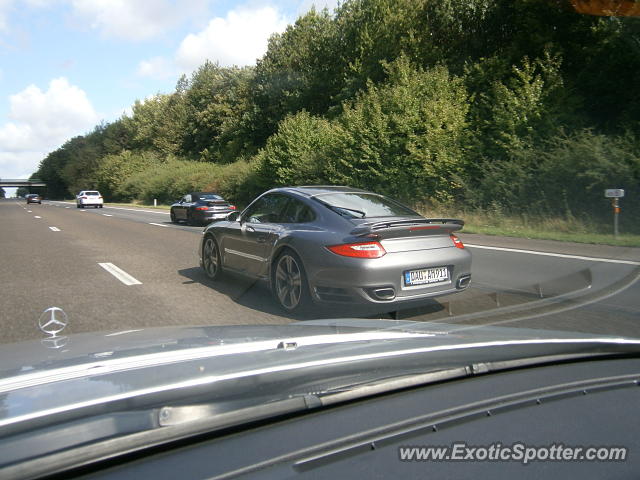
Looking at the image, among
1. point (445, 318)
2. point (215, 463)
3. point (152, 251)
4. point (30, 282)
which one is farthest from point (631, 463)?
point (152, 251)

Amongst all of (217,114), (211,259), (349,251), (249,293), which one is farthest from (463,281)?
(217,114)

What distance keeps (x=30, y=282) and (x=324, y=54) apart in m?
40.2

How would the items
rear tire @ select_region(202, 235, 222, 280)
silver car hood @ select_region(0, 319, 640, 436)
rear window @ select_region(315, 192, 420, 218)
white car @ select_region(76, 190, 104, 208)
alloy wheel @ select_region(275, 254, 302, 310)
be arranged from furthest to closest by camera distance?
white car @ select_region(76, 190, 104, 208), rear tire @ select_region(202, 235, 222, 280), rear window @ select_region(315, 192, 420, 218), alloy wheel @ select_region(275, 254, 302, 310), silver car hood @ select_region(0, 319, 640, 436)

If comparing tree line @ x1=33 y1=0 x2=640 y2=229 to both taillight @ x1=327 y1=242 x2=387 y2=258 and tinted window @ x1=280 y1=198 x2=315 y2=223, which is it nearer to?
tinted window @ x1=280 y1=198 x2=315 y2=223

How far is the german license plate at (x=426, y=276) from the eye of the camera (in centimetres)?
526

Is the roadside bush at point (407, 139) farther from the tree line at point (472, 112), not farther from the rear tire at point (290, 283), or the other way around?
the rear tire at point (290, 283)

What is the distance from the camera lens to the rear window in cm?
590

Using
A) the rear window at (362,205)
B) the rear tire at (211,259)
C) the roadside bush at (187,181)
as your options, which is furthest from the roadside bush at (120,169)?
the rear window at (362,205)

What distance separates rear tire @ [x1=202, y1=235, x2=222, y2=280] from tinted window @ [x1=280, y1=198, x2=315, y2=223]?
1.86 meters

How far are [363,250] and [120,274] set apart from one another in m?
5.29

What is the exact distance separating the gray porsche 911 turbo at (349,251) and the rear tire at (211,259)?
1.17 meters

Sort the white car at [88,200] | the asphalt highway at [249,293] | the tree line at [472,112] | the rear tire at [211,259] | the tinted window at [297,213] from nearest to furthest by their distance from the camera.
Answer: the asphalt highway at [249,293]
the tinted window at [297,213]
the rear tire at [211,259]
the tree line at [472,112]
the white car at [88,200]

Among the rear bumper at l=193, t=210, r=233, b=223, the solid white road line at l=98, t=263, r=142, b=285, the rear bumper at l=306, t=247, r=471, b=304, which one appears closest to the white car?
the rear bumper at l=193, t=210, r=233, b=223

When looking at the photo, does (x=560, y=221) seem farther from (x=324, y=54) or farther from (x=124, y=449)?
(x=324, y=54)
